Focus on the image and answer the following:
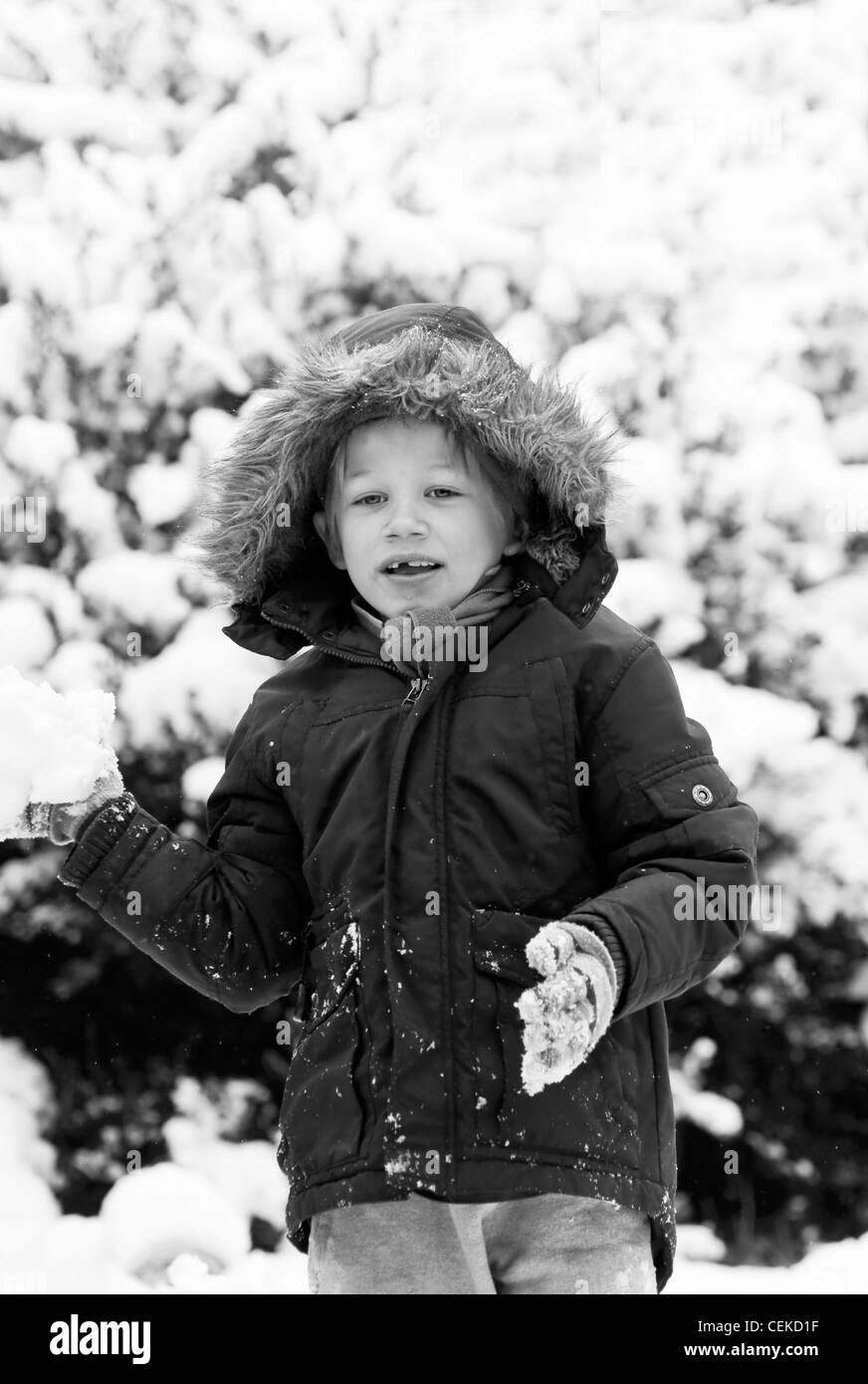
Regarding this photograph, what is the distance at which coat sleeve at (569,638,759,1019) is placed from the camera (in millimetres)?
1499

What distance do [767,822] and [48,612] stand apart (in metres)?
1.39

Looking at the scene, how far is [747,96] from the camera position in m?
3.51

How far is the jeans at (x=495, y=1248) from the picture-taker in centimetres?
153

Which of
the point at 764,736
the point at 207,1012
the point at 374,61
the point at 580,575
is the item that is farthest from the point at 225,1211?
the point at 374,61

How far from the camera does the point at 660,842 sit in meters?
1.59

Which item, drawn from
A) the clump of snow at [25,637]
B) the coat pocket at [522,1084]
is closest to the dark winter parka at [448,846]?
the coat pocket at [522,1084]

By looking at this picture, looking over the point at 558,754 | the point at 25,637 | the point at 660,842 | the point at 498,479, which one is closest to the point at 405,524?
the point at 498,479

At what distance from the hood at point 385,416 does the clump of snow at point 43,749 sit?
292 millimetres

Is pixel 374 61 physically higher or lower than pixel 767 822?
higher

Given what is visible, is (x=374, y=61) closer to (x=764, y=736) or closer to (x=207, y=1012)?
(x=764, y=736)

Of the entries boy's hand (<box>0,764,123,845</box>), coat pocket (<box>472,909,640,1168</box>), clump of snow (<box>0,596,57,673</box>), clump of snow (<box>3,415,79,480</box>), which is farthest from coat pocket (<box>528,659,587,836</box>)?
clump of snow (<box>3,415,79,480</box>)

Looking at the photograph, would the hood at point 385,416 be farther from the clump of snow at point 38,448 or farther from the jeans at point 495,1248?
the clump of snow at point 38,448

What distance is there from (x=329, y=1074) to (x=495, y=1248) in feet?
0.77
